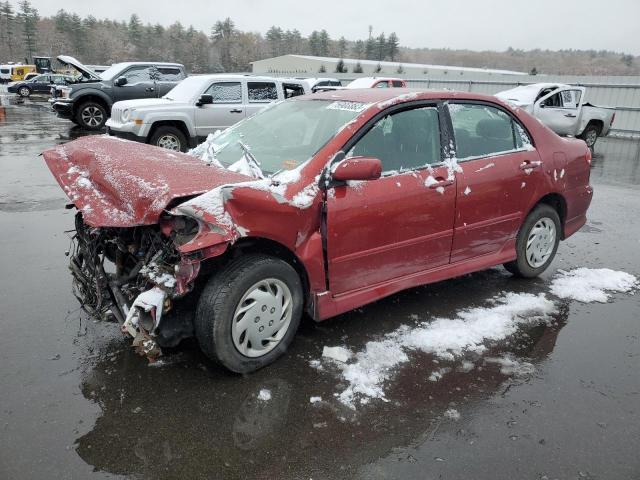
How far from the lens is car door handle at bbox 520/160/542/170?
425cm

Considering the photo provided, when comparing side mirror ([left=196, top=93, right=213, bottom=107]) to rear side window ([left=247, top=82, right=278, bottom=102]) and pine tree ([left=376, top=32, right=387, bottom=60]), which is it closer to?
rear side window ([left=247, top=82, right=278, bottom=102])

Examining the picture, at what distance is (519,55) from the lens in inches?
5630

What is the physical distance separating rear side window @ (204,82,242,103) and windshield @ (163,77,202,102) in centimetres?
25

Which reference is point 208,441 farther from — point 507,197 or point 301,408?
point 507,197

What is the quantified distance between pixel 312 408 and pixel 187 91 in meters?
9.21

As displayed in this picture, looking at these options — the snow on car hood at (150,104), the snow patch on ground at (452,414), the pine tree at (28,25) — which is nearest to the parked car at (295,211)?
the snow patch on ground at (452,414)

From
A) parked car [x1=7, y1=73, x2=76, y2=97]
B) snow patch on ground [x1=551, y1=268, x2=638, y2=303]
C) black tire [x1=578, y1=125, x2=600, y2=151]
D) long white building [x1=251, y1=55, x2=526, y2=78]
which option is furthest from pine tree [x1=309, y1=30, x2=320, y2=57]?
snow patch on ground [x1=551, y1=268, x2=638, y2=303]

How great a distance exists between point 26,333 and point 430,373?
8.97 feet

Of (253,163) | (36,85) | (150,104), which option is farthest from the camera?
(36,85)

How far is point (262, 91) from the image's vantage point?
1122 centimetres

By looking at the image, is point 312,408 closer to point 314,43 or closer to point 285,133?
point 285,133

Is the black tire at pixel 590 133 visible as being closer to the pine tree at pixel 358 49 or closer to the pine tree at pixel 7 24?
the pine tree at pixel 7 24

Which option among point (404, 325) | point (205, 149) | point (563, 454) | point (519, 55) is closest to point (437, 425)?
point (563, 454)

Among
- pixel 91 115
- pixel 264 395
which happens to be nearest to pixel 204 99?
pixel 91 115
